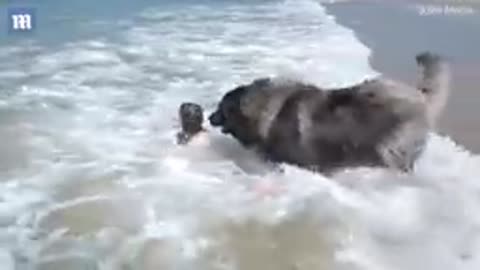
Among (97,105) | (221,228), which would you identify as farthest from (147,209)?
(97,105)

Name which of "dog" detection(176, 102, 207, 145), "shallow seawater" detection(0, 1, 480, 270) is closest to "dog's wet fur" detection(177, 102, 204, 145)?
"dog" detection(176, 102, 207, 145)

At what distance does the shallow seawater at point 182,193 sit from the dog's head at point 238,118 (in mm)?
238

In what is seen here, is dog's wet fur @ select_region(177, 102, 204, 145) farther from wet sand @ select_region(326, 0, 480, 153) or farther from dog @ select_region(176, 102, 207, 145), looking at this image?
wet sand @ select_region(326, 0, 480, 153)

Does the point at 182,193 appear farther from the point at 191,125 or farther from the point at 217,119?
the point at 191,125

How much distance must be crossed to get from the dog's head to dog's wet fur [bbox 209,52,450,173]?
0.01 m

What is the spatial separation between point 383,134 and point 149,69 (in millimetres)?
5302

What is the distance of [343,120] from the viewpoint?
25.7ft

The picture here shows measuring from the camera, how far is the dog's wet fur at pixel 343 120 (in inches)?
304

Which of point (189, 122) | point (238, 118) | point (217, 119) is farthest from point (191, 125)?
point (238, 118)

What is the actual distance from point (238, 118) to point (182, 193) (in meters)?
0.91

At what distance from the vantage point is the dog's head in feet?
26.9

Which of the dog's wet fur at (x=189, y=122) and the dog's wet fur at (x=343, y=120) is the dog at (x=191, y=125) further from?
the dog's wet fur at (x=343, y=120)

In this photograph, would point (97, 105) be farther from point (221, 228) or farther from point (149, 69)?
point (221, 228)

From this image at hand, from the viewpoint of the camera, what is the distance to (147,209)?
24.5ft
